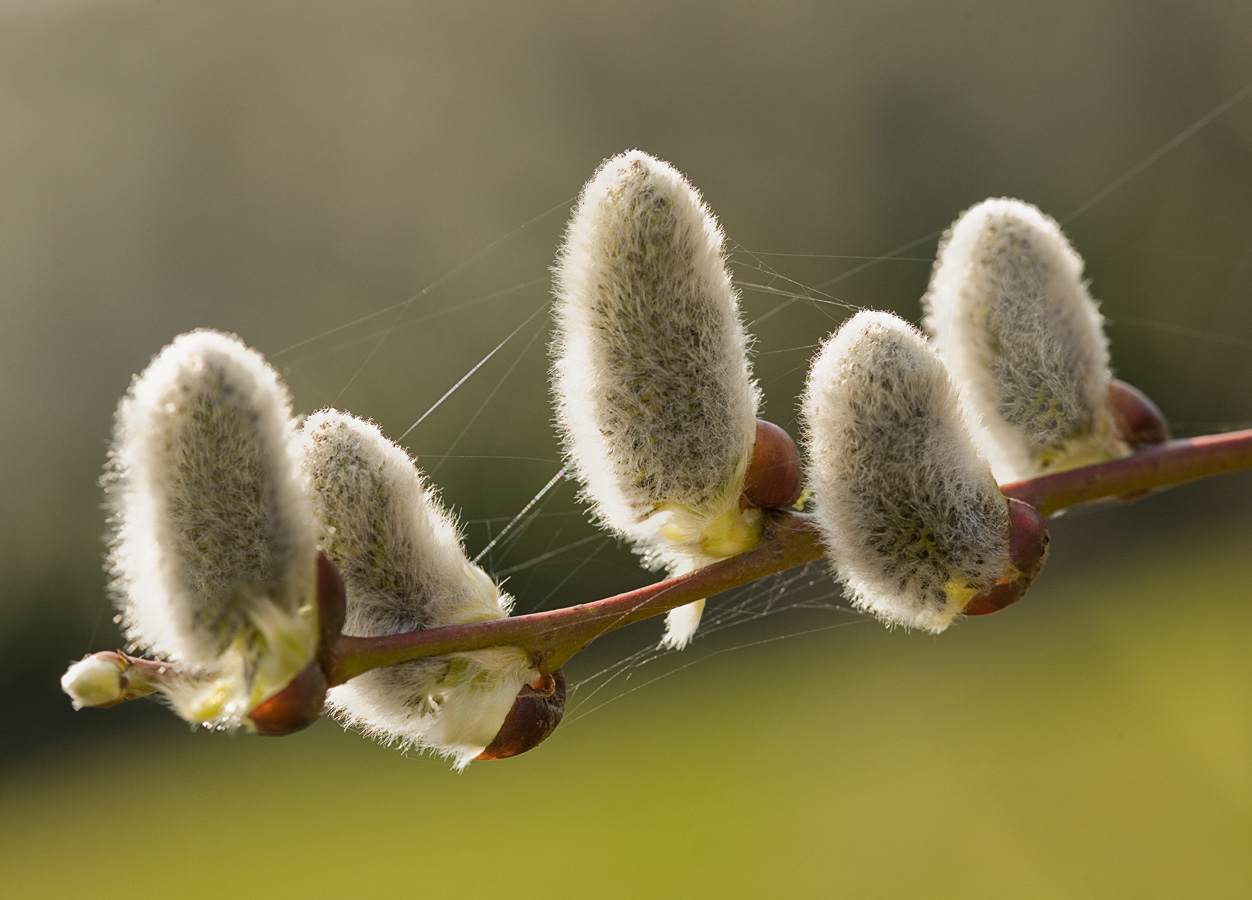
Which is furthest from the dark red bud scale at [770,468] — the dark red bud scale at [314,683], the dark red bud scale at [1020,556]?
the dark red bud scale at [314,683]

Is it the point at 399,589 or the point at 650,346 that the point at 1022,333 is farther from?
the point at 399,589

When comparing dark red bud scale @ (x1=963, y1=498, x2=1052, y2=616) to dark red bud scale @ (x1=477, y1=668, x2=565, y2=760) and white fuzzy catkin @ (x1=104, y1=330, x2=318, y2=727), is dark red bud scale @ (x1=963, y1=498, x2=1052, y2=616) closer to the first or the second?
dark red bud scale @ (x1=477, y1=668, x2=565, y2=760)

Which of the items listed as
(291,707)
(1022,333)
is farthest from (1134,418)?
(291,707)

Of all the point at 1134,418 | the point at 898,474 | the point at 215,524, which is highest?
the point at 215,524

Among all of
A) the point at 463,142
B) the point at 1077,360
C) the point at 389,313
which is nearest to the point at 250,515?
the point at 1077,360

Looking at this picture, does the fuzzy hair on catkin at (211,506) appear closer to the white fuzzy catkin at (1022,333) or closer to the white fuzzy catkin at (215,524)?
the white fuzzy catkin at (215,524)

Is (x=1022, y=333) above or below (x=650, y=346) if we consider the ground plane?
below
